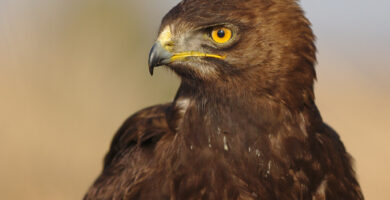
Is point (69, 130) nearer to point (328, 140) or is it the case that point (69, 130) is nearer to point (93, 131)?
point (93, 131)

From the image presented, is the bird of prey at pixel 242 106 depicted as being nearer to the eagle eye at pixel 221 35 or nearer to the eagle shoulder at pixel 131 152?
the eagle eye at pixel 221 35

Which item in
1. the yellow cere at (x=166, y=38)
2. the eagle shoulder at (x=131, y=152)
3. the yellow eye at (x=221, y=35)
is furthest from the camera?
the eagle shoulder at (x=131, y=152)

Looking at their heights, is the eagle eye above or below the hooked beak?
above

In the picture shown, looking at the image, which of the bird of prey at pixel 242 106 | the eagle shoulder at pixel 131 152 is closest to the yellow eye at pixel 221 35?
the bird of prey at pixel 242 106

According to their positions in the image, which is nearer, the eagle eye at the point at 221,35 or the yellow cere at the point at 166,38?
the eagle eye at the point at 221,35

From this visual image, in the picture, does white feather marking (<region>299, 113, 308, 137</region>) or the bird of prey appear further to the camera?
white feather marking (<region>299, 113, 308, 137</region>)

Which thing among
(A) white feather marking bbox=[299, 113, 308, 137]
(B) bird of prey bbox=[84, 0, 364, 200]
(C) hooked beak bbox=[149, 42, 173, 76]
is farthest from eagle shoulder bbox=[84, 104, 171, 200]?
(A) white feather marking bbox=[299, 113, 308, 137]

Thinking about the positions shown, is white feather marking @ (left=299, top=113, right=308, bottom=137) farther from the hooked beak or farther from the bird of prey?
the hooked beak

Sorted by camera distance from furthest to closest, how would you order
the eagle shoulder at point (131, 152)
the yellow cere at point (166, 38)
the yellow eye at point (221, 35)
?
the eagle shoulder at point (131, 152)
the yellow cere at point (166, 38)
the yellow eye at point (221, 35)

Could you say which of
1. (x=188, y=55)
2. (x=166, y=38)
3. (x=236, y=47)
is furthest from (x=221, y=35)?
(x=166, y=38)
